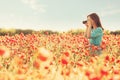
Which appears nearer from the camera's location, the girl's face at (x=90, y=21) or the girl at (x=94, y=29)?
the girl at (x=94, y=29)

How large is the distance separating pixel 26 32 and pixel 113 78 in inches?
691

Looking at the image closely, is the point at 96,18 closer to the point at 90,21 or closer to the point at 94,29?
the point at 90,21

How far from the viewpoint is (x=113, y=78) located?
379cm

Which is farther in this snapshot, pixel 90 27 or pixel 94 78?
pixel 90 27

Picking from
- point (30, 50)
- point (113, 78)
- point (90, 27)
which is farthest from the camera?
point (90, 27)

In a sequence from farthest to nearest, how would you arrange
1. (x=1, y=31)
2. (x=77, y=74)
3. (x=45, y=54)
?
(x=1, y=31), (x=77, y=74), (x=45, y=54)

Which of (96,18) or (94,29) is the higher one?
(96,18)

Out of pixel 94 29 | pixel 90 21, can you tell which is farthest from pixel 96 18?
pixel 94 29

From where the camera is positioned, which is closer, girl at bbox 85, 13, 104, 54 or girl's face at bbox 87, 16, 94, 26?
girl at bbox 85, 13, 104, 54

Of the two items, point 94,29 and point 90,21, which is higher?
point 90,21

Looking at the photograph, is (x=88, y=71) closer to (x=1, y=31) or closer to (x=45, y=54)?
(x=45, y=54)

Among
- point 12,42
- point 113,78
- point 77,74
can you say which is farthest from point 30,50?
point 113,78

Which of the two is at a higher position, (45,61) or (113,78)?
(45,61)

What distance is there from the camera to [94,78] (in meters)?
3.46
